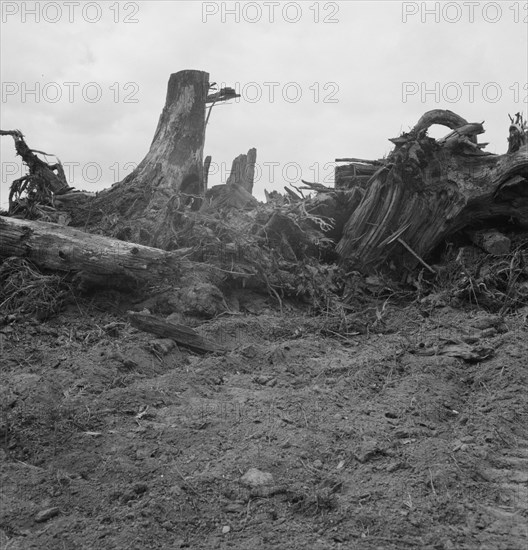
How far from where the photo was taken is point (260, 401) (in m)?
4.48

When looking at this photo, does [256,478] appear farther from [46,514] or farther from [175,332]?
[175,332]

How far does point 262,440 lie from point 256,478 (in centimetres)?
42

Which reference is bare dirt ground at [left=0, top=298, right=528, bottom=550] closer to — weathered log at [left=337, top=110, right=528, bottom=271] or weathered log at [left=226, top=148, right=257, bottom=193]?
weathered log at [left=337, top=110, right=528, bottom=271]

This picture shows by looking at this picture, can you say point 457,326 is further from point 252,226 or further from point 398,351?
point 252,226

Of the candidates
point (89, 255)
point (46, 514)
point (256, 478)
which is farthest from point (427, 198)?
point (46, 514)

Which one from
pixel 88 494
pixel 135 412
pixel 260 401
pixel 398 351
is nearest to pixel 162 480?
pixel 88 494

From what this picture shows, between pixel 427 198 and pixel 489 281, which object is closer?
pixel 489 281

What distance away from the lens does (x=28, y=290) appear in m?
6.02

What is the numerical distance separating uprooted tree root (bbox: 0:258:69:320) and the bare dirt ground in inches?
8.9

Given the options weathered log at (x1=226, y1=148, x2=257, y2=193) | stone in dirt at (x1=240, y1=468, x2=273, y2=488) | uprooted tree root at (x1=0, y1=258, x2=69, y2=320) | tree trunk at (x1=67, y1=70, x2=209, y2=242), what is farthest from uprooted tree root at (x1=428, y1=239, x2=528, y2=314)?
weathered log at (x1=226, y1=148, x2=257, y2=193)

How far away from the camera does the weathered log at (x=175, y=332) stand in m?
5.48

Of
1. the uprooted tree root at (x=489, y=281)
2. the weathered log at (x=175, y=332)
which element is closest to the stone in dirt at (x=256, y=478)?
the weathered log at (x=175, y=332)

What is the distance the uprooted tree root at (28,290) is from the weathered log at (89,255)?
14 cm

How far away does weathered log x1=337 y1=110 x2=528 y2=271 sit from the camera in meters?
7.45
